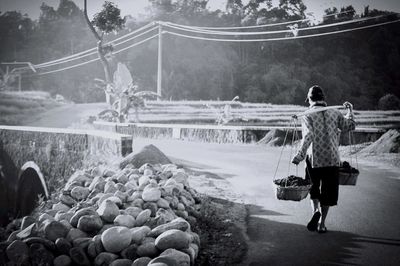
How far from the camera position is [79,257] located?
351cm

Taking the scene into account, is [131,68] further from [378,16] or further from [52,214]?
[52,214]

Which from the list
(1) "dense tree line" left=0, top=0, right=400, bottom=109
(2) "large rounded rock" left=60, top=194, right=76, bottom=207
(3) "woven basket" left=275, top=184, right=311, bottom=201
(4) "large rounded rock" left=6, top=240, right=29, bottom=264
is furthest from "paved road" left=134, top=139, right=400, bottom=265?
(1) "dense tree line" left=0, top=0, right=400, bottom=109

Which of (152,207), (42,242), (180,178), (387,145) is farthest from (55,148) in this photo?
(387,145)

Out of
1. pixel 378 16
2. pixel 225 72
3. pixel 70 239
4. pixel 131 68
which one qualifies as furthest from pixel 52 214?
pixel 131 68

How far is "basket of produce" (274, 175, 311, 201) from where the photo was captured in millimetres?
3943

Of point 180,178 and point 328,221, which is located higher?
point 180,178

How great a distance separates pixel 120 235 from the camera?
350 centimetres

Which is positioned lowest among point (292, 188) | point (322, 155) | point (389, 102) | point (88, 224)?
point (88, 224)

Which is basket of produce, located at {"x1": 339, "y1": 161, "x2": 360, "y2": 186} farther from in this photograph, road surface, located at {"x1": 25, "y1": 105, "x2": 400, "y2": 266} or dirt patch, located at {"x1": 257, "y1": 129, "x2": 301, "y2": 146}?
dirt patch, located at {"x1": 257, "y1": 129, "x2": 301, "y2": 146}

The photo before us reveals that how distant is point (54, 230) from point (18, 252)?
0.42m

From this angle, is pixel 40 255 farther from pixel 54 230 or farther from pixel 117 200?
pixel 117 200

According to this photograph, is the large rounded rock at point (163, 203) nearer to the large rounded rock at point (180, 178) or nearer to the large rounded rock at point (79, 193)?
the large rounded rock at point (180, 178)

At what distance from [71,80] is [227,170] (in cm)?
2514

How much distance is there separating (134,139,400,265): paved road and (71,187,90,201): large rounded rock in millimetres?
2520
